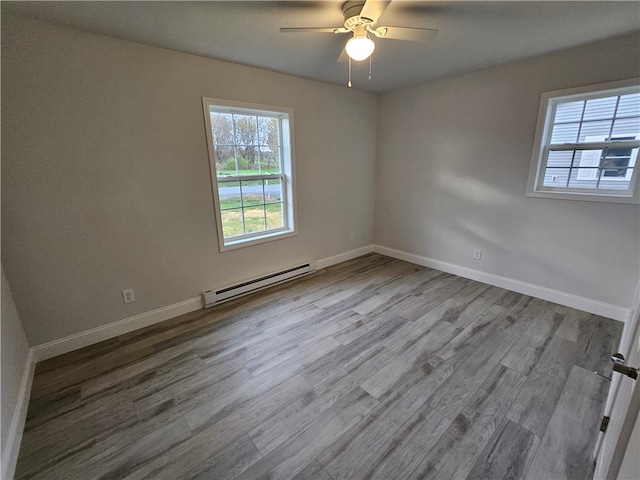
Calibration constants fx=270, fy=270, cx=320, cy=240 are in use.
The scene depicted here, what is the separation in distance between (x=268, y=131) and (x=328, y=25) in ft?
4.34

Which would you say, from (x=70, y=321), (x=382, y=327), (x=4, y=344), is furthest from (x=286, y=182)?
(x=4, y=344)

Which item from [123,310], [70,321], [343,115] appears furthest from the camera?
[343,115]

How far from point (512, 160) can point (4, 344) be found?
4.33m

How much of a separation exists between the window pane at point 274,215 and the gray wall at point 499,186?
1737 mm

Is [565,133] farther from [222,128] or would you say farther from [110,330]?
[110,330]

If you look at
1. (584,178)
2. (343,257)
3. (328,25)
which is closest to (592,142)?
(584,178)

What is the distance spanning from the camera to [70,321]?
85.4 inches

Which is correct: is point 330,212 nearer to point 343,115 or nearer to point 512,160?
point 343,115

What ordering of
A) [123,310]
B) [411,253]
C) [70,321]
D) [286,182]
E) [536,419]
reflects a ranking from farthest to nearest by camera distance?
[411,253] < [286,182] < [123,310] < [70,321] < [536,419]

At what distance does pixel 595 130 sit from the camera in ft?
7.89

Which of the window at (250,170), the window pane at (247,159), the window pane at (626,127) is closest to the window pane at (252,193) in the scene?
the window at (250,170)

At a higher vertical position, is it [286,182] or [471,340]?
[286,182]

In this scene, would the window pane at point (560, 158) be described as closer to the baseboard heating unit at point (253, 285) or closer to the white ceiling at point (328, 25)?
the white ceiling at point (328, 25)

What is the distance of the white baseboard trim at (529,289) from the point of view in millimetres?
2480
